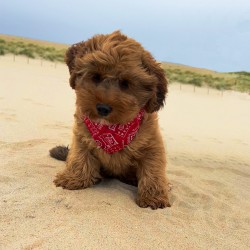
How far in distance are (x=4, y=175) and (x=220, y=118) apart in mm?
9461

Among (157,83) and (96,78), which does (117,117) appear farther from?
(157,83)

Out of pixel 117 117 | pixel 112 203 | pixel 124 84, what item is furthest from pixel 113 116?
pixel 112 203

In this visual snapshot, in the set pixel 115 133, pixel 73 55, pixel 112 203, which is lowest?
pixel 112 203

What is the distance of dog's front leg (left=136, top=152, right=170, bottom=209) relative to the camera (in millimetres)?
3949

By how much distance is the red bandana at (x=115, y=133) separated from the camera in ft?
12.7

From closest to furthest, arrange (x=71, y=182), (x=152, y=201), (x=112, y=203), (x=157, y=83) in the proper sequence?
1. (x=157, y=83)
2. (x=112, y=203)
3. (x=152, y=201)
4. (x=71, y=182)

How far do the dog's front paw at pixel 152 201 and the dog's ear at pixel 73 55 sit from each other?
1.15m

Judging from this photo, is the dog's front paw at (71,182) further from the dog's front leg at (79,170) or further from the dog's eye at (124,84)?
the dog's eye at (124,84)

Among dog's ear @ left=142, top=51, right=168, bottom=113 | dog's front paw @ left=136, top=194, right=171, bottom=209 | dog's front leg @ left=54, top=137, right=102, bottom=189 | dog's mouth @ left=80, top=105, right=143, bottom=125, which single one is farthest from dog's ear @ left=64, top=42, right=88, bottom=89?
dog's front paw @ left=136, top=194, right=171, bottom=209

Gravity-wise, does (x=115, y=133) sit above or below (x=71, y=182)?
above

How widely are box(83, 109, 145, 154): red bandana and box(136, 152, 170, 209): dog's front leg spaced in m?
0.30

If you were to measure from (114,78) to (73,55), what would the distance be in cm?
54

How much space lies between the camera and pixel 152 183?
13.2 feet

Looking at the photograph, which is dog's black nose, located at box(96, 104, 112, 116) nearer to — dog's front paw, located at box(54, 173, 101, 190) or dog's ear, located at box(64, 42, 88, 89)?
dog's ear, located at box(64, 42, 88, 89)
